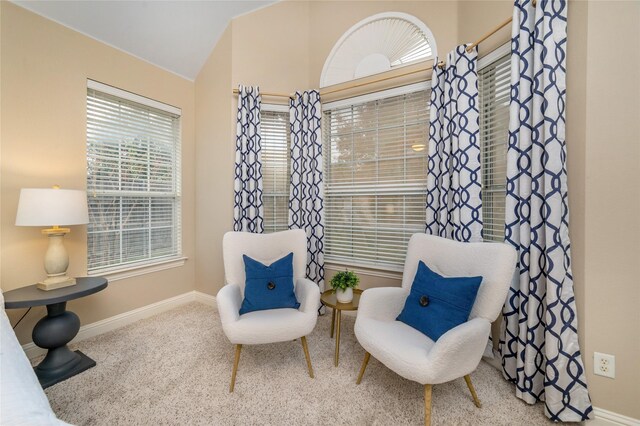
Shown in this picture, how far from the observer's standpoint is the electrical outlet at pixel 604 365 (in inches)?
53.3

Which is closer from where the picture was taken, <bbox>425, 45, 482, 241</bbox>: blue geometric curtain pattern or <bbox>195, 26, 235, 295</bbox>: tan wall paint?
<bbox>425, 45, 482, 241</bbox>: blue geometric curtain pattern

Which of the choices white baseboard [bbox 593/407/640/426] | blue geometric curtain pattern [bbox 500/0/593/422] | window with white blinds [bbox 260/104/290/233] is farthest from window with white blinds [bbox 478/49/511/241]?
window with white blinds [bbox 260/104/290/233]

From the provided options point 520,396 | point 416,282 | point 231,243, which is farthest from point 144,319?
point 520,396

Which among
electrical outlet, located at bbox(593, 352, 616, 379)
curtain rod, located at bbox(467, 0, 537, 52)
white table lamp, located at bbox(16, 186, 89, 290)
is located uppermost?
curtain rod, located at bbox(467, 0, 537, 52)

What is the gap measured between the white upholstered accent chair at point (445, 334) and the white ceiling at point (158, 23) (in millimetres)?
2904

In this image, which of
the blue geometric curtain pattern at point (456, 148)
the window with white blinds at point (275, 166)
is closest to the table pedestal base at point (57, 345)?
the window with white blinds at point (275, 166)

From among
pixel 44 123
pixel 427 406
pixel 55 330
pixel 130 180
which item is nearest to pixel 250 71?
pixel 130 180

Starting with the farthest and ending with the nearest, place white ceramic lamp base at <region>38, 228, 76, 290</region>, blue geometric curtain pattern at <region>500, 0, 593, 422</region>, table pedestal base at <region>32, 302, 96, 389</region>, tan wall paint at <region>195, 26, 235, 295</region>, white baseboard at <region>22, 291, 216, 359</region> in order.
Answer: tan wall paint at <region>195, 26, 235, 295</region>
white baseboard at <region>22, 291, 216, 359</region>
white ceramic lamp base at <region>38, 228, 76, 290</region>
table pedestal base at <region>32, 302, 96, 389</region>
blue geometric curtain pattern at <region>500, 0, 593, 422</region>

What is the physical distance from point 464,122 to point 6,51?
3366 millimetres

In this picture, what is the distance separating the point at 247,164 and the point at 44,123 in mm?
1569

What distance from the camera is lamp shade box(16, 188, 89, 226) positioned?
174 centimetres

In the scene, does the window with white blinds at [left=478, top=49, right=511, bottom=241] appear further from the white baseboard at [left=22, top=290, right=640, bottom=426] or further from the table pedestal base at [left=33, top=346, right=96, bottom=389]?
the table pedestal base at [left=33, top=346, right=96, bottom=389]

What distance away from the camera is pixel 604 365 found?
1367mm

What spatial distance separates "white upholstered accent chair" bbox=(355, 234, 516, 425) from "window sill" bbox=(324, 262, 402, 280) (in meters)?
0.61
